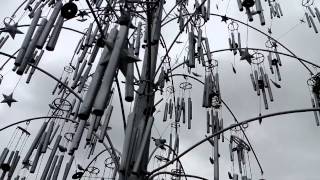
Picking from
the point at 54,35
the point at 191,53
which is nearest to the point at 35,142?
the point at 54,35

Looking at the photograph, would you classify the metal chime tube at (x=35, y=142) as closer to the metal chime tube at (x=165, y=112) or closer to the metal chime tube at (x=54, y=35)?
the metal chime tube at (x=165, y=112)

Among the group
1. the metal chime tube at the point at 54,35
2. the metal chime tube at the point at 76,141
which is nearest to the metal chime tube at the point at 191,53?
the metal chime tube at the point at 76,141

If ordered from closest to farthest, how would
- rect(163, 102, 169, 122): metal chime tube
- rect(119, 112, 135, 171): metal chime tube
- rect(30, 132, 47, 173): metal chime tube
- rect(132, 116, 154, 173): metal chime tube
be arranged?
rect(132, 116, 154, 173): metal chime tube → rect(119, 112, 135, 171): metal chime tube → rect(30, 132, 47, 173): metal chime tube → rect(163, 102, 169, 122): metal chime tube

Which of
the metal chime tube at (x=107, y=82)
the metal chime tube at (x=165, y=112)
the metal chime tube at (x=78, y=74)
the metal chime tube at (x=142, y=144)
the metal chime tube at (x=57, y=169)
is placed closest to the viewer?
the metal chime tube at (x=107, y=82)

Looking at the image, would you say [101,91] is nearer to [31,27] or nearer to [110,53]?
[110,53]

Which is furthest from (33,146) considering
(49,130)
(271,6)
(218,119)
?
(271,6)

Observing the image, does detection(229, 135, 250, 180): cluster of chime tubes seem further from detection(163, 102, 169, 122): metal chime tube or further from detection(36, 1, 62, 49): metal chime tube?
detection(36, 1, 62, 49): metal chime tube

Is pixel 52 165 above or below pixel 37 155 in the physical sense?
above

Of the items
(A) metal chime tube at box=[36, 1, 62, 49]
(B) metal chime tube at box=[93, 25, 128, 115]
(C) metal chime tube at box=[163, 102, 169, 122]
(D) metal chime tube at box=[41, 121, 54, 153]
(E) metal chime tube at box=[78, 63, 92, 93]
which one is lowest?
(B) metal chime tube at box=[93, 25, 128, 115]

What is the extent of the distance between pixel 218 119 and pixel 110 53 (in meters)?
6.37

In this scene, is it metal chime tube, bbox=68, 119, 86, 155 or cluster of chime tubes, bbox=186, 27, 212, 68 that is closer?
metal chime tube, bbox=68, 119, 86, 155

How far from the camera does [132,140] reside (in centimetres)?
491

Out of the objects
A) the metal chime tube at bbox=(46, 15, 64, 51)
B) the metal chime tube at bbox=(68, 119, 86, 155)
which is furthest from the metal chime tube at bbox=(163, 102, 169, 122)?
the metal chime tube at bbox=(46, 15, 64, 51)

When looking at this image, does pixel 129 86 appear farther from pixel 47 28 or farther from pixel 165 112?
pixel 165 112
